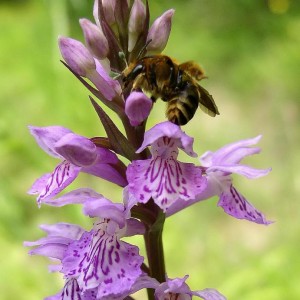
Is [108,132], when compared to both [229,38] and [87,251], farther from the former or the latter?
[229,38]

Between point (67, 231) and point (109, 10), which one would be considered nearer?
point (109, 10)

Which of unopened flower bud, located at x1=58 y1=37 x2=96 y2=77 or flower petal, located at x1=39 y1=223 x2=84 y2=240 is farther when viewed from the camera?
flower petal, located at x1=39 y1=223 x2=84 y2=240

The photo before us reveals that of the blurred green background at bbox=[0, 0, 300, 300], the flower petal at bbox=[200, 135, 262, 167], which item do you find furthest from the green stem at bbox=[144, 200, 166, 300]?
the blurred green background at bbox=[0, 0, 300, 300]

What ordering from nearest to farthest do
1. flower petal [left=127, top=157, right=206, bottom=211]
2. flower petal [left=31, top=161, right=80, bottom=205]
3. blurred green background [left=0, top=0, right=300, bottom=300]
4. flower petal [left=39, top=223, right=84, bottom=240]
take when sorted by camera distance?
flower petal [left=127, top=157, right=206, bottom=211] → flower petal [left=31, top=161, right=80, bottom=205] → flower petal [left=39, top=223, right=84, bottom=240] → blurred green background [left=0, top=0, right=300, bottom=300]

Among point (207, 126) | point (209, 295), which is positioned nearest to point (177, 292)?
point (209, 295)

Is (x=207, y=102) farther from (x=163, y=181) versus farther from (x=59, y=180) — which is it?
(x=59, y=180)

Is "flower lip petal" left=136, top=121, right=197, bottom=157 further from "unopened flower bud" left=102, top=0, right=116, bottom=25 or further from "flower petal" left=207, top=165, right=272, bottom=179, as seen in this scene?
"unopened flower bud" left=102, top=0, right=116, bottom=25
